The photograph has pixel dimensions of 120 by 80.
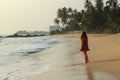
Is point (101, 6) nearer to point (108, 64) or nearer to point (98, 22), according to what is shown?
point (98, 22)

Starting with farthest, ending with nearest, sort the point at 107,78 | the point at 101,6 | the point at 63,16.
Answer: the point at 63,16 < the point at 101,6 < the point at 107,78

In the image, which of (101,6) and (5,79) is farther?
(101,6)

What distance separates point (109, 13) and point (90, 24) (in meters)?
7.82

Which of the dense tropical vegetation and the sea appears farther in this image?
the dense tropical vegetation

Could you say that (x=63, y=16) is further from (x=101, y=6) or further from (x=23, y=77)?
(x=23, y=77)

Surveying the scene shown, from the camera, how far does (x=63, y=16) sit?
11475 centimetres

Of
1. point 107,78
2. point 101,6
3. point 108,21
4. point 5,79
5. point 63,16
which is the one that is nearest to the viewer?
point 107,78

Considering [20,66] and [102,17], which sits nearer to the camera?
[20,66]

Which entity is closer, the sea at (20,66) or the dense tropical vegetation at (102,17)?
the sea at (20,66)

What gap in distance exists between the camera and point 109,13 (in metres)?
78.7

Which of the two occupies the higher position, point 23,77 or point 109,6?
point 109,6

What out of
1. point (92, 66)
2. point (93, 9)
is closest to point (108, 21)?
point (93, 9)

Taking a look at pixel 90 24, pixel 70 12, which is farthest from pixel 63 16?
pixel 90 24

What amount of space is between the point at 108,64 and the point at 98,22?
71786 millimetres
